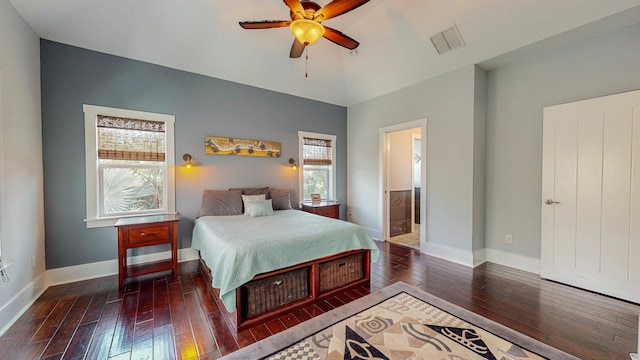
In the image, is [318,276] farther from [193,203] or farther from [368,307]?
[193,203]

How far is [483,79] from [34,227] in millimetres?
5859

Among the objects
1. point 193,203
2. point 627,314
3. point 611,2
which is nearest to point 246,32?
point 193,203

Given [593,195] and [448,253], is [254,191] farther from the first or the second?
[593,195]

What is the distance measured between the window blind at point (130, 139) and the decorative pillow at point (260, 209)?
146 centimetres

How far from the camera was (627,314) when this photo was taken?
223 cm

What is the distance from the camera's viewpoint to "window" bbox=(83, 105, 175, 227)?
3.09 metres

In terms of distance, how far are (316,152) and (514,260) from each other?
144 inches

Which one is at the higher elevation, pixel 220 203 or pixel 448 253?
pixel 220 203

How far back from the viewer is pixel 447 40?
3.22m

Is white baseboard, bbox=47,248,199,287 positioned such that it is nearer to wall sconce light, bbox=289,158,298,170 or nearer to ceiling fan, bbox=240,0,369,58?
wall sconce light, bbox=289,158,298,170

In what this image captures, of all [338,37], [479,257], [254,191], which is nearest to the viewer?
[338,37]

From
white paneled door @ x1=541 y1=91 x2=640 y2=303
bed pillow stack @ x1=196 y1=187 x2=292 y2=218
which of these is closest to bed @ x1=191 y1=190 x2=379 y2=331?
bed pillow stack @ x1=196 y1=187 x2=292 y2=218

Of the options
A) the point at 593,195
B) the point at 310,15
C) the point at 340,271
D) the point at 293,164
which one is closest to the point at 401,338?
the point at 340,271

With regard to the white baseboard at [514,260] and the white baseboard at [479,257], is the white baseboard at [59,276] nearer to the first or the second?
the white baseboard at [479,257]
